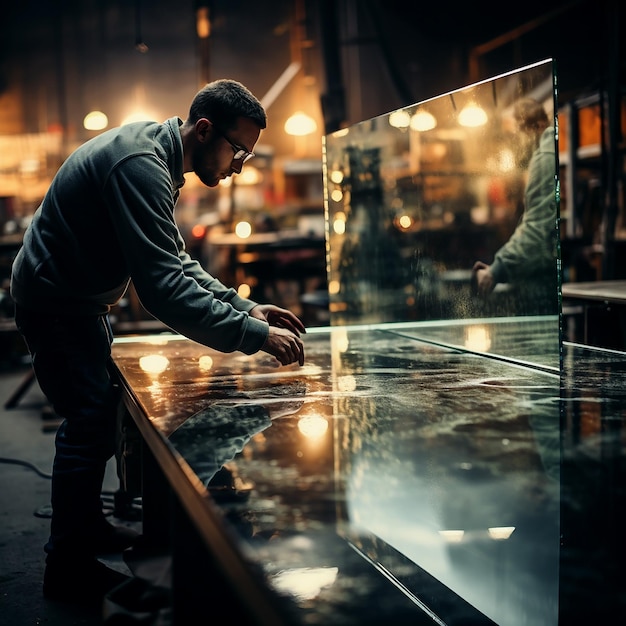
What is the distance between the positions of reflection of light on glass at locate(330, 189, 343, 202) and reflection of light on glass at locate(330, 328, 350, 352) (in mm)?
509

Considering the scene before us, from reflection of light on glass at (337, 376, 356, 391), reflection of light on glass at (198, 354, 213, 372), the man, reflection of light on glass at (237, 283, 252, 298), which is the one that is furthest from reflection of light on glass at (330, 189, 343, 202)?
reflection of light on glass at (237, 283, 252, 298)

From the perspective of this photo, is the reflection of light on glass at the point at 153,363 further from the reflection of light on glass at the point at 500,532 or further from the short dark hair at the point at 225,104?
the reflection of light on glass at the point at 500,532

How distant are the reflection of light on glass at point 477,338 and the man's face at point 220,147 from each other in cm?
81

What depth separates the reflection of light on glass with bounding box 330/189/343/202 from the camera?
10.5 ft

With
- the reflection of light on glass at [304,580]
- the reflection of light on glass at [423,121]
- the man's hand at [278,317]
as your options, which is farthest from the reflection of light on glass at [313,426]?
the reflection of light on glass at [423,121]

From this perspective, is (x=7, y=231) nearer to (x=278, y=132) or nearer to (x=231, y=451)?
(x=278, y=132)

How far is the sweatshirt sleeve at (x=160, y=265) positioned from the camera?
6.43 ft

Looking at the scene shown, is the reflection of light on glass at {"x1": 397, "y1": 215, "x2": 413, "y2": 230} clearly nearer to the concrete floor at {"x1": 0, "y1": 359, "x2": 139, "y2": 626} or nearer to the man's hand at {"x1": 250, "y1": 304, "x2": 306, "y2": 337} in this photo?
the man's hand at {"x1": 250, "y1": 304, "x2": 306, "y2": 337}

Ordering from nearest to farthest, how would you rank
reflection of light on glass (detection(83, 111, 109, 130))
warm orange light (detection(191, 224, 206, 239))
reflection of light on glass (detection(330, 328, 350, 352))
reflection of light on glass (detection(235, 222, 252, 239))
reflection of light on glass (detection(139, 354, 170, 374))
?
reflection of light on glass (detection(139, 354, 170, 374)), reflection of light on glass (detection(330, 328, 350, 352)), reflection of light on glass (detection(235, 222, 252, 239)), warm orange light (detection(191, 224, 206, 239)), reflection of light on glass (detection(83, 111, 109, 130))

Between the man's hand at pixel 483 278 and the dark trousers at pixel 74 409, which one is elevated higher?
the man's hand at pixel 483 278

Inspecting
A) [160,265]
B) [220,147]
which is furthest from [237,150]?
[160,265]

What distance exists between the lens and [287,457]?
124 centimetres

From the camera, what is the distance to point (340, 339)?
2.83m

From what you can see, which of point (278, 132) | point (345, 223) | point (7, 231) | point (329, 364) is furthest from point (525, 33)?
point (329, 364)
